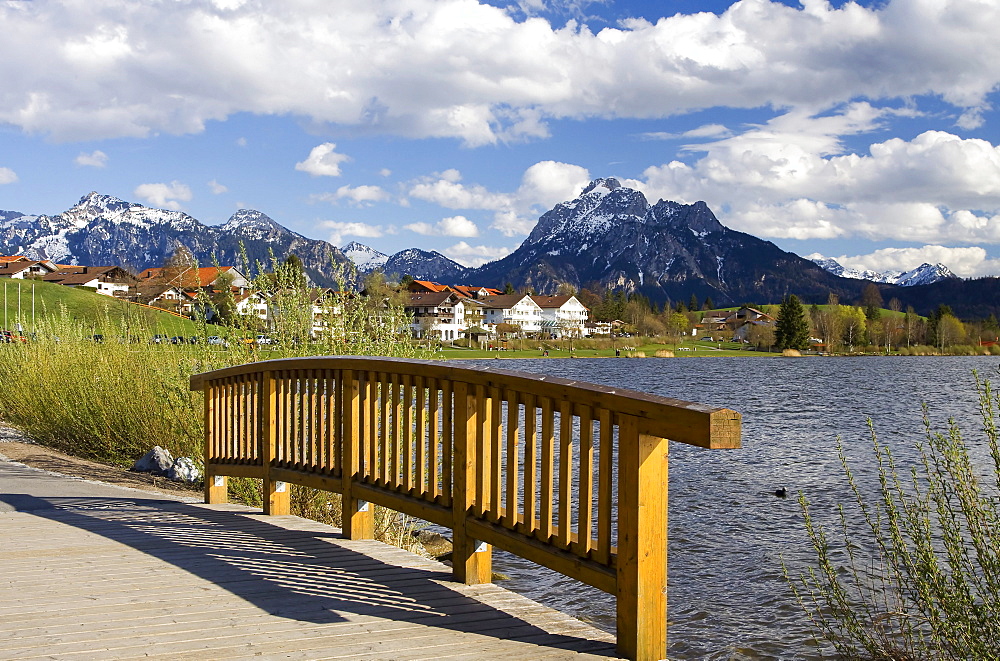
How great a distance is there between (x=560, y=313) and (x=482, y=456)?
160 metres

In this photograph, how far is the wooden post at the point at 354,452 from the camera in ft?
20.7

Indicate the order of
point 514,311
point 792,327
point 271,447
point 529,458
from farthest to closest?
1. point 514,311
2. point 792,327
3. point 271,447
4. point 529,458

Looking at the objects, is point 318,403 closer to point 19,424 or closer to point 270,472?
point 270,472

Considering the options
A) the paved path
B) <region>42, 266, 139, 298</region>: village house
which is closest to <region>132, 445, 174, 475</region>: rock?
the paved path

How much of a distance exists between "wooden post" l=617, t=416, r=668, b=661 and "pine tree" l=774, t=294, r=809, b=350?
126061mm

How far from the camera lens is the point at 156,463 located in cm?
1093

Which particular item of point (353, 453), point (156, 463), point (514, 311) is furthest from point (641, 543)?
point (514, 311)

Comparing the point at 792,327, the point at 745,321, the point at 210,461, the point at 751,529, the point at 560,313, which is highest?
the point at 560,313

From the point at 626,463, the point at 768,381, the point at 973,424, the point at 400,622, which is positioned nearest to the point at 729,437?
the point at 626,463

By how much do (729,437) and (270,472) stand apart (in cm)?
497

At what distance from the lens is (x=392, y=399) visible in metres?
5.87

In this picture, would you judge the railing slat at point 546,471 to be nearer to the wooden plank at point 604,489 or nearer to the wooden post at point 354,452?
the wooden plank at point 604,489

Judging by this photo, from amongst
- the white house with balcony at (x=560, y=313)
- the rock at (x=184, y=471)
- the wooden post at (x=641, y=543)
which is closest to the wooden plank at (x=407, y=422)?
the wooden post at (x=641, y=543)

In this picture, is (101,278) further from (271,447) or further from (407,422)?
(407,422)
